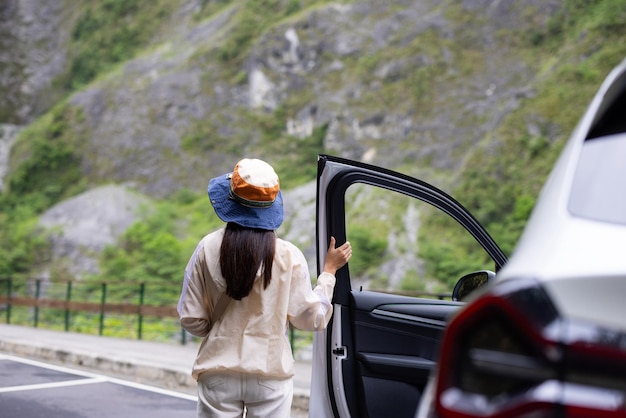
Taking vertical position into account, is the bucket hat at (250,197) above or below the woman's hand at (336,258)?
above

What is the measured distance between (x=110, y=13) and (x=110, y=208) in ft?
107

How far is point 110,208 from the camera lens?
2192 inches

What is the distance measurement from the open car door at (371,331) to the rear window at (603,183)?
199 centimetres

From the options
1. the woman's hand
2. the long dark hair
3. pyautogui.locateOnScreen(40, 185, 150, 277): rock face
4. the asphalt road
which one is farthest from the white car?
pyautogui.locateOnScreen(40, 185, 150, 277): rock face

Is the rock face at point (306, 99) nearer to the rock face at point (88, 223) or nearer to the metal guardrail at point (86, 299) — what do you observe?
the rock face at point (88, 223)

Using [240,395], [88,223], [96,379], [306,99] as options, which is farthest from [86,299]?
[240,395]

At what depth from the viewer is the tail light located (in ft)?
3.80

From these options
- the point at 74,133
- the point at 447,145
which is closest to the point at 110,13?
the point at 74,133

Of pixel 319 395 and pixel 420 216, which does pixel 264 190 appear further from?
pixel 420 216

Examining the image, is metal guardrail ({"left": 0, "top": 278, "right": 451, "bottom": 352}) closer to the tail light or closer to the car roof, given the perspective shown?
the car roof

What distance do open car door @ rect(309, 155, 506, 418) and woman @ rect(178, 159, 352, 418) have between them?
0.40 metres

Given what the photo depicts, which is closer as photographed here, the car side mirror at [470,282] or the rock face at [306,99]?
the car side mirror at [470,282]

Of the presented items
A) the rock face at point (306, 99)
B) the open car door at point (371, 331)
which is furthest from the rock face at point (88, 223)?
the open car door at point (371, 331)

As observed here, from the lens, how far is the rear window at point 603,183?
139 cm
